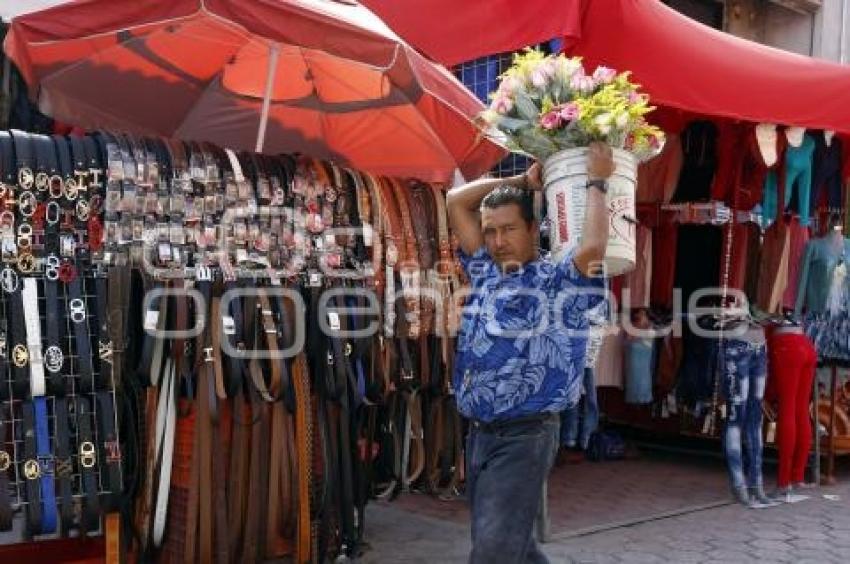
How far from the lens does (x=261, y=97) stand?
17.3ft

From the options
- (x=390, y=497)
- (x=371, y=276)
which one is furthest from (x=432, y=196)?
(x=390, y=497)

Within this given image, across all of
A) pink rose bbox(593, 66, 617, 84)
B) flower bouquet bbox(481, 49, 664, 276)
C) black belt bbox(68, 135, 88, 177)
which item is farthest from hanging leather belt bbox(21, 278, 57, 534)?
pink rose bbox(593, 66, 617, 84)

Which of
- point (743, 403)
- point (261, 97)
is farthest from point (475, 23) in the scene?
point (743, 403)

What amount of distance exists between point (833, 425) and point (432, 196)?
4187 mm

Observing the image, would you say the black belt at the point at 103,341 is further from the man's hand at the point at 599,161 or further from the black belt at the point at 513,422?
the man's hand at the point at 599,161

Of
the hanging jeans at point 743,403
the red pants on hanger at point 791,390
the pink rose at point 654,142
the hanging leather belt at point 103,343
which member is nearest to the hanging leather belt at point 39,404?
the hanging leather belt at point 103,343

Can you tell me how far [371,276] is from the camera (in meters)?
3.93

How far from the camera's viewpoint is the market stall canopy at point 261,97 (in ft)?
14.4

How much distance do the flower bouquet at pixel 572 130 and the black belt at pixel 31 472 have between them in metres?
1.99

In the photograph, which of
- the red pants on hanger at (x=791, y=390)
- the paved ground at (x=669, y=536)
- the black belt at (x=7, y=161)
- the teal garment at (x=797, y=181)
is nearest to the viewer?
the black belt at (x=7, y=161)

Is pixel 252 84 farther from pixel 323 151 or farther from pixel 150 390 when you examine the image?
pixel 150 390

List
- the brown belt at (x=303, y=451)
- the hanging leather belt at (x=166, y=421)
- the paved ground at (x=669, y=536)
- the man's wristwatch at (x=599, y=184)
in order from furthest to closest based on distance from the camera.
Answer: the paved ground at (x=669, y=536)
the brown belt at (x=303, y=451)
the hanging leather belt at (x=166, y=421)
the man's wristwatch at (x=599, y=184)

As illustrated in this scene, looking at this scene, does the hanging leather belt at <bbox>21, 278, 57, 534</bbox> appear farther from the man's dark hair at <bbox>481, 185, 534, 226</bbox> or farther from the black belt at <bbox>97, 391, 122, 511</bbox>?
the man's dark hair at <bbox>481, 185, 534, 226</bbox>

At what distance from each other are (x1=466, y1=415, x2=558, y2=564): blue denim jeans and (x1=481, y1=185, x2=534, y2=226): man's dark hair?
2.26ft
